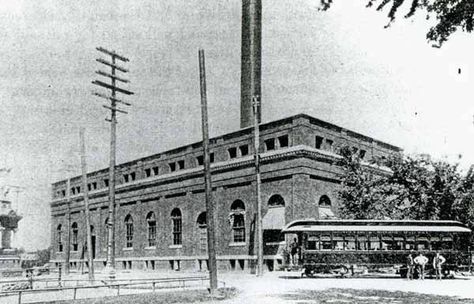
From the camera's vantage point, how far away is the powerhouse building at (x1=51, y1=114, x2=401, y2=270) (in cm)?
3616

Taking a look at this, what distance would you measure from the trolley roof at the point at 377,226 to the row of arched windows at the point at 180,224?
295 inches

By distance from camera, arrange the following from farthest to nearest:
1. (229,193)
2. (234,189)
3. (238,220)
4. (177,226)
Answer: (177,226) < (229,193) < (234,189) < (238,220)

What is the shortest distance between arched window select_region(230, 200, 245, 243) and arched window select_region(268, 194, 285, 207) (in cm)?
268

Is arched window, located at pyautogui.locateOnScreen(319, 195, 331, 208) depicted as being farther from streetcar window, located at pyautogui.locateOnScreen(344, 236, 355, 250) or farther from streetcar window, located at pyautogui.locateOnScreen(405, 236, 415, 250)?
streetcar window, located at pyautogui.locateOnScreen(405, 236, 415, 250)

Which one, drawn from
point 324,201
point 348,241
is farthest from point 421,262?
point 324,201

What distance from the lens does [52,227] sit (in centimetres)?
6912

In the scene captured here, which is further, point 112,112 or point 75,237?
point 75,237

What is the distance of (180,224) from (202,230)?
3.22 meters

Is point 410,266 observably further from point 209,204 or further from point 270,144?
point 270,144

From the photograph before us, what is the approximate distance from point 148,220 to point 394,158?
930 inches

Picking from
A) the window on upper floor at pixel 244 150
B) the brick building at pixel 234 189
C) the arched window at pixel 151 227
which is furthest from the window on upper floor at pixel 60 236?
the window on upper floor at pixel 244 150

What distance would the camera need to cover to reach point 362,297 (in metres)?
17.0

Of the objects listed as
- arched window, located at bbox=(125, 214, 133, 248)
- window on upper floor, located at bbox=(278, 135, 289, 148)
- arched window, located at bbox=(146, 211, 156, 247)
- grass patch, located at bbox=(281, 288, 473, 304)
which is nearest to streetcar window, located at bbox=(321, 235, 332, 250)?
grass patch, located at bbox=(281, 288, 473, 304)

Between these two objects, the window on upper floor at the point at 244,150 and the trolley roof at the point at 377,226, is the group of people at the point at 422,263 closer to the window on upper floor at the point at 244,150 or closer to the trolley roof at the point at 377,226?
the trolley roof at the point at 377,226
